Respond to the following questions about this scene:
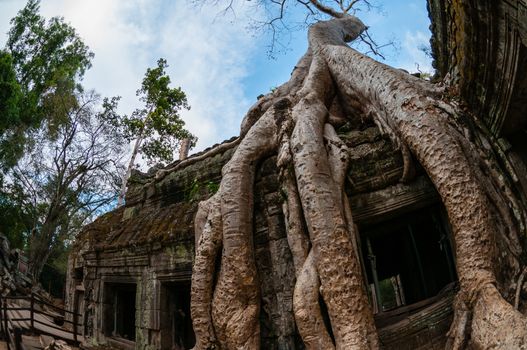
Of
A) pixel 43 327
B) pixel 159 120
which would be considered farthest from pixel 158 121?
pixel 43 327

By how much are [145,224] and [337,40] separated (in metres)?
3.83

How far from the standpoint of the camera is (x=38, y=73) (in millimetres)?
15953

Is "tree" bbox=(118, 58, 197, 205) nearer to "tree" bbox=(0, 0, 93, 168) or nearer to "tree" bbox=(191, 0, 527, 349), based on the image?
"tree" bbox=(0, 0, 93, 168)

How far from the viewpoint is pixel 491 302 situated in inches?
74.3

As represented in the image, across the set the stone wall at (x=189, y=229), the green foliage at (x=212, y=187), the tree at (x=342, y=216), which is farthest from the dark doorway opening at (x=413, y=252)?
the green foliage at (x=212, y=187)

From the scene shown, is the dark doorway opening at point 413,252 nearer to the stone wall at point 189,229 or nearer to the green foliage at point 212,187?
the stone wall at point 189,229

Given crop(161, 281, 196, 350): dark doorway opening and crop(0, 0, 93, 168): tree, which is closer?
crop(161, 281, 196, 350): dark doorway opening

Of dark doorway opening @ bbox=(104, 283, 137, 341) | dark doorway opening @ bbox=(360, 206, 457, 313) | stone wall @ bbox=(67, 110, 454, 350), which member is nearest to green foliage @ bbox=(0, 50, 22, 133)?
stone wall @ bbox=(67, 110, 454, 350)

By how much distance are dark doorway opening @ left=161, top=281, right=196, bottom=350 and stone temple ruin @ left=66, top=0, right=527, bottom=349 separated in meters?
0.01

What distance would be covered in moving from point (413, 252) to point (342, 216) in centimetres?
239

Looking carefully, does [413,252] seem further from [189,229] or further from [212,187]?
[189,229]

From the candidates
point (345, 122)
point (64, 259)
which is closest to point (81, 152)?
point (64, 259)

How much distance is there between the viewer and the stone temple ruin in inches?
87.9

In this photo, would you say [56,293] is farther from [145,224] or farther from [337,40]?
[337,40]
